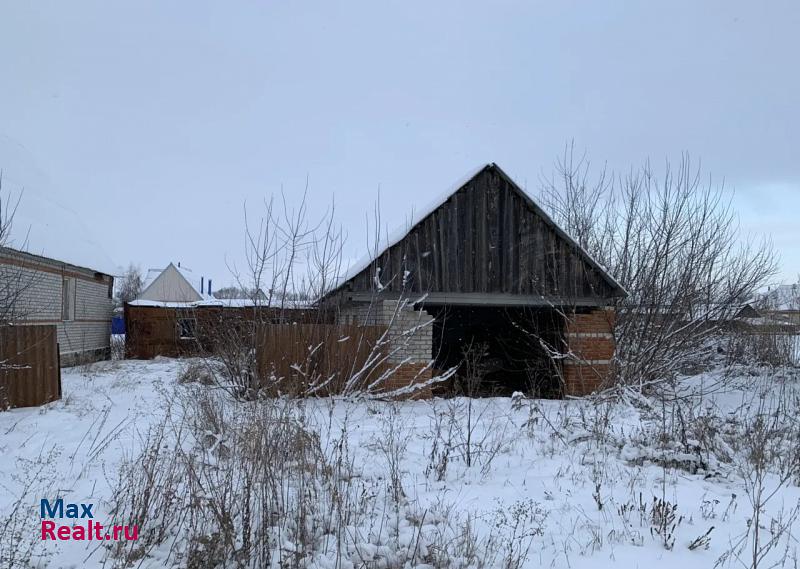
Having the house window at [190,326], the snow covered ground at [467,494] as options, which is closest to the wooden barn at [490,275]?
the house window at [190,326]

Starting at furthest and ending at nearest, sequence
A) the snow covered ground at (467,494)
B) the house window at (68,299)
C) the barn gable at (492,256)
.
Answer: the house window at (68,299)
the barn gable at (492,256)
the snow covered ground at (467,494)

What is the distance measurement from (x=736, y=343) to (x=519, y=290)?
9.94m

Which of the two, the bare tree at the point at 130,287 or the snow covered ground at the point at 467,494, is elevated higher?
the bare tree at the point at 130,287

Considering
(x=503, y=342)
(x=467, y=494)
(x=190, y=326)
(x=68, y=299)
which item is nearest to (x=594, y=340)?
(x=503, y=342)

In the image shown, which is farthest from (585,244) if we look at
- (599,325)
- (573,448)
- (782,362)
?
(573,448)

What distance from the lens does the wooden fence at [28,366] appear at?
872cm

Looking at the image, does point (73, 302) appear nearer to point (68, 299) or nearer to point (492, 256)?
point (68, 299)

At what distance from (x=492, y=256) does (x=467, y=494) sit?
6630mm

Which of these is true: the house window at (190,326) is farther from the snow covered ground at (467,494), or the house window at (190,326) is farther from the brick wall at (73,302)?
the brick wall at (73,302)

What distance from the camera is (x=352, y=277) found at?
32.1 feet

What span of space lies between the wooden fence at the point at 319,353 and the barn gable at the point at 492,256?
1.03 metres

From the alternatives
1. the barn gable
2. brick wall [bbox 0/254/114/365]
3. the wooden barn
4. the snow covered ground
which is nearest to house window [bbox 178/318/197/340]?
the wooden barn

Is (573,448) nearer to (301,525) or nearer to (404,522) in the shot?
(404,522)

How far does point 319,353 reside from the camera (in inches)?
365
